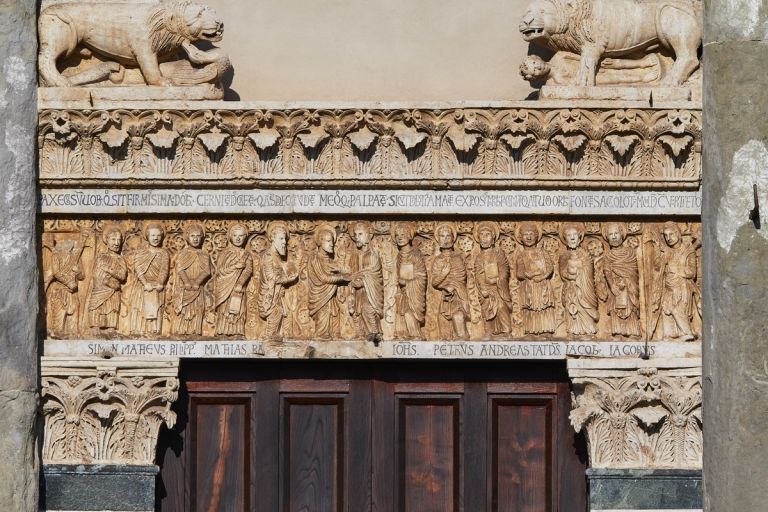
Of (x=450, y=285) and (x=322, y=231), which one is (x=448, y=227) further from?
(x=322, y=231)

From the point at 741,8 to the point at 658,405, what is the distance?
188cm

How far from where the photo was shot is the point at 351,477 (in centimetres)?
806

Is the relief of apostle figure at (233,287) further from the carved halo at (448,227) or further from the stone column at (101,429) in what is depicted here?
the carved halo at (448,227)

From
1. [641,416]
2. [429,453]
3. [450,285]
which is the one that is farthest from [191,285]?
[641,416]

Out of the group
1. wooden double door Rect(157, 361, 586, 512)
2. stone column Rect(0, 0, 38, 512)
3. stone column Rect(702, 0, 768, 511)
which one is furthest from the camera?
wooden double door Rect(157, 361, 586, 512)

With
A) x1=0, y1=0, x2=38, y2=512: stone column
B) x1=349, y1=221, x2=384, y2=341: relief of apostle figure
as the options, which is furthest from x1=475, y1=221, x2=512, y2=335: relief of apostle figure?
x1=0, y1=0, x2=38, y2=512: stone column

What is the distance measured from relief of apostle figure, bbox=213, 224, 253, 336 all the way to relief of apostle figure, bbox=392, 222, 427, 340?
73 cm

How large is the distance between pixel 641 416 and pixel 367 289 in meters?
1.42

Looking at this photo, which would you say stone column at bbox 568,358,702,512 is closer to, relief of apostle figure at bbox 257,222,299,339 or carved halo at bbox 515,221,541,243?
carved halo at bbox 515,221,541,243

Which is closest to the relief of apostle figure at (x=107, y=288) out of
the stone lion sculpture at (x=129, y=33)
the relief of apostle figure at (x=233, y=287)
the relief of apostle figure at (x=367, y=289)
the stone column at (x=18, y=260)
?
the stone column at (x=18, y=260)

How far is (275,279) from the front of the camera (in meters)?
7.95

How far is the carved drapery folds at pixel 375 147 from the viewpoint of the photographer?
784 centimetres

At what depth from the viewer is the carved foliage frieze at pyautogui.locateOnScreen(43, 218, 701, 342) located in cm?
793

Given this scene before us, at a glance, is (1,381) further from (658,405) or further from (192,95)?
(658,405)
